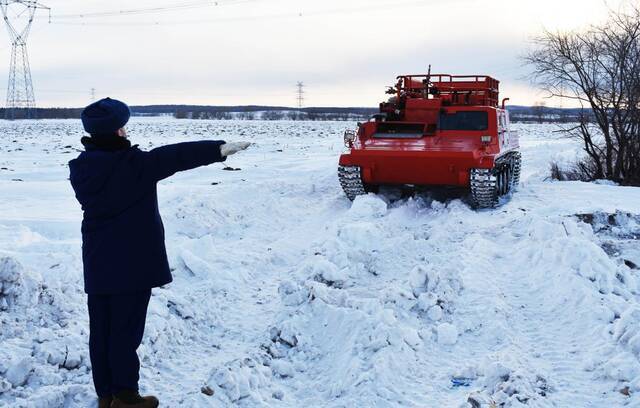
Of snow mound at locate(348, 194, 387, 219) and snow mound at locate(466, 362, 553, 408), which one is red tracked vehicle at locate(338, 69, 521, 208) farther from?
snow mound at locate(466, 362, 553, 408)

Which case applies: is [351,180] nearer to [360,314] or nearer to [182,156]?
[360,314]

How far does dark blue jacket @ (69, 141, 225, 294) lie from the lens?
3.46 metres

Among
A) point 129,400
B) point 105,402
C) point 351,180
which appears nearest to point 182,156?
point 129,400

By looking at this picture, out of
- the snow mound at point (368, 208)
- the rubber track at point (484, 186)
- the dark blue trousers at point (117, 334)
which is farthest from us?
the rubber track at point (484, 186)

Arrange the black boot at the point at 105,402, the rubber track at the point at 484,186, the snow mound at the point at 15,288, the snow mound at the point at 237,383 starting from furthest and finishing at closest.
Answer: the rubber track at the point at 484,186 → the snow mound at the point at 15,288 → the snow mound at the point at 237,383 → the black boot at the point at 105,402

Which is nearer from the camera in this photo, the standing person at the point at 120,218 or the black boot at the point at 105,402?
the standing person at the point at 120,218

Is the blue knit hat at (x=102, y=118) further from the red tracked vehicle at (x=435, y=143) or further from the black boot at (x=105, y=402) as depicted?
the red tracked vehicle at (x=435, y=143)

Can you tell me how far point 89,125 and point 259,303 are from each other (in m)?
3.13

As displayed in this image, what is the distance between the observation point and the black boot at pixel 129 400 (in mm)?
3666

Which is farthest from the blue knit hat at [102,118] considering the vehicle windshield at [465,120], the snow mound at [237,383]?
the vehicle windshield at [465,120]

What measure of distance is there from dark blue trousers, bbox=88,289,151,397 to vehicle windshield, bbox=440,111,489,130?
9.34m

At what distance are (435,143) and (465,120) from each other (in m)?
1.06

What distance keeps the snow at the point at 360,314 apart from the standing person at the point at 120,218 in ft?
2.18

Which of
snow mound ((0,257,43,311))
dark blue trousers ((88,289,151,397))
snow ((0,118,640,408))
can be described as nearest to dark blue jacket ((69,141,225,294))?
dark blue trousers ((88,289,151,397))
